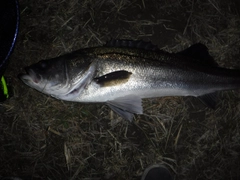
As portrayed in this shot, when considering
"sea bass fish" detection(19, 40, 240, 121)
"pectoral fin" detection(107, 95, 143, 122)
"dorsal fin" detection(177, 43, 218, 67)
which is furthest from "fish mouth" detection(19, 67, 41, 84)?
"dorsal fin" detection(177, 43, 218, 67)

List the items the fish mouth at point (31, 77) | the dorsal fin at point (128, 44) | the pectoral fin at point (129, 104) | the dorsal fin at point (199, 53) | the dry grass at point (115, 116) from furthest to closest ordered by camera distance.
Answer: the dry grass at point (115, 116) → the dorsal fin at point (199, 53) → the pectoral fin at point (129, 104) → the dorsal fin at point (128, 44) → the fish mouth at point (31, 77)

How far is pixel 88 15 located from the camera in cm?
345

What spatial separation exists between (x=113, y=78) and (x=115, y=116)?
840 millimetres

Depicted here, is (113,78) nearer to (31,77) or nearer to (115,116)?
(115,116)

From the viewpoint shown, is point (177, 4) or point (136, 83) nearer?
point (136, 83)

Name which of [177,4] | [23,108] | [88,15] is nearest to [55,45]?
[88,15]

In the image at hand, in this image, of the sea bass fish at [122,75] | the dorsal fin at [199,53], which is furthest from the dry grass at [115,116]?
the sea bass fish at [122,75]

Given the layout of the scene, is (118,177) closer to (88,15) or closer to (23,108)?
(23,108)

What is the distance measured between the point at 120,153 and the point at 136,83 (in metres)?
1.20

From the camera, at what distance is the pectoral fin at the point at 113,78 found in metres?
2.76

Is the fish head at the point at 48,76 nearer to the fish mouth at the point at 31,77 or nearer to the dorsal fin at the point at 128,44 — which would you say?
the fish mouth at the point at 31,77

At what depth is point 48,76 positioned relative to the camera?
8.89ft

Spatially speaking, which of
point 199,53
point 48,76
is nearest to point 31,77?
point 48,76

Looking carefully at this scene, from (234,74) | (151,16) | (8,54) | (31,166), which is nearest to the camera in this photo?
(8,54)
